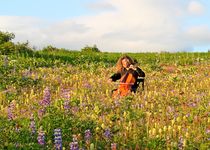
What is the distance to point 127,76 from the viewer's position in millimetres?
14727

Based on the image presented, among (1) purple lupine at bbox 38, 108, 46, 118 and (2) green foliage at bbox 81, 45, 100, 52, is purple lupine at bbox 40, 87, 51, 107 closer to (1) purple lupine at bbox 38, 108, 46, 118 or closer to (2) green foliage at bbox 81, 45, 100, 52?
(1) purple lupine at bbox 38, 108, 46, 118

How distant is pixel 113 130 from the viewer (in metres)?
9.23

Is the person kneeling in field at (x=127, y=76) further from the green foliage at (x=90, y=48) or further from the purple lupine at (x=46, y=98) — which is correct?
the green foliage at (x=90, y=48)

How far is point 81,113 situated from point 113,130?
1.67 meters

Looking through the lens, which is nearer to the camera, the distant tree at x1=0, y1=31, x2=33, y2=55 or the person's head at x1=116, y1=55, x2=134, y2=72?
the person's head at x1=116, y1=55, x2=134, y2=72

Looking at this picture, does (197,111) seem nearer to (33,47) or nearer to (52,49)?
(33,47)

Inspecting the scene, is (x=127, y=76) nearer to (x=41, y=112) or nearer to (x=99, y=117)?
(x=99, y=117)

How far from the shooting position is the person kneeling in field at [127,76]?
47.2 ft

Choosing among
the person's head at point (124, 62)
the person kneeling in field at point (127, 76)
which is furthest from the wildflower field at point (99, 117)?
the person's head at point (124, 62)

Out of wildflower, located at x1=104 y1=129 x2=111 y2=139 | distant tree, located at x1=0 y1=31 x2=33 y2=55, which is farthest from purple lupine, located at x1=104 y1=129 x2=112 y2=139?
distant tree, located at x1=0 y1=31 x2=33 y2=55

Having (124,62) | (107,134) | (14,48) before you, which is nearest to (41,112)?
(107,134)

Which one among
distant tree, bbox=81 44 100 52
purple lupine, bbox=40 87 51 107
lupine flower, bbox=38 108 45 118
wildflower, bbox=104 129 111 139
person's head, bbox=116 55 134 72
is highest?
person's head, bbox=116 55 134 72

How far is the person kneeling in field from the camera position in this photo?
14.4 meters

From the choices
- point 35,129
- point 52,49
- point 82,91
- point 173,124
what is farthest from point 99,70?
point 52,49
